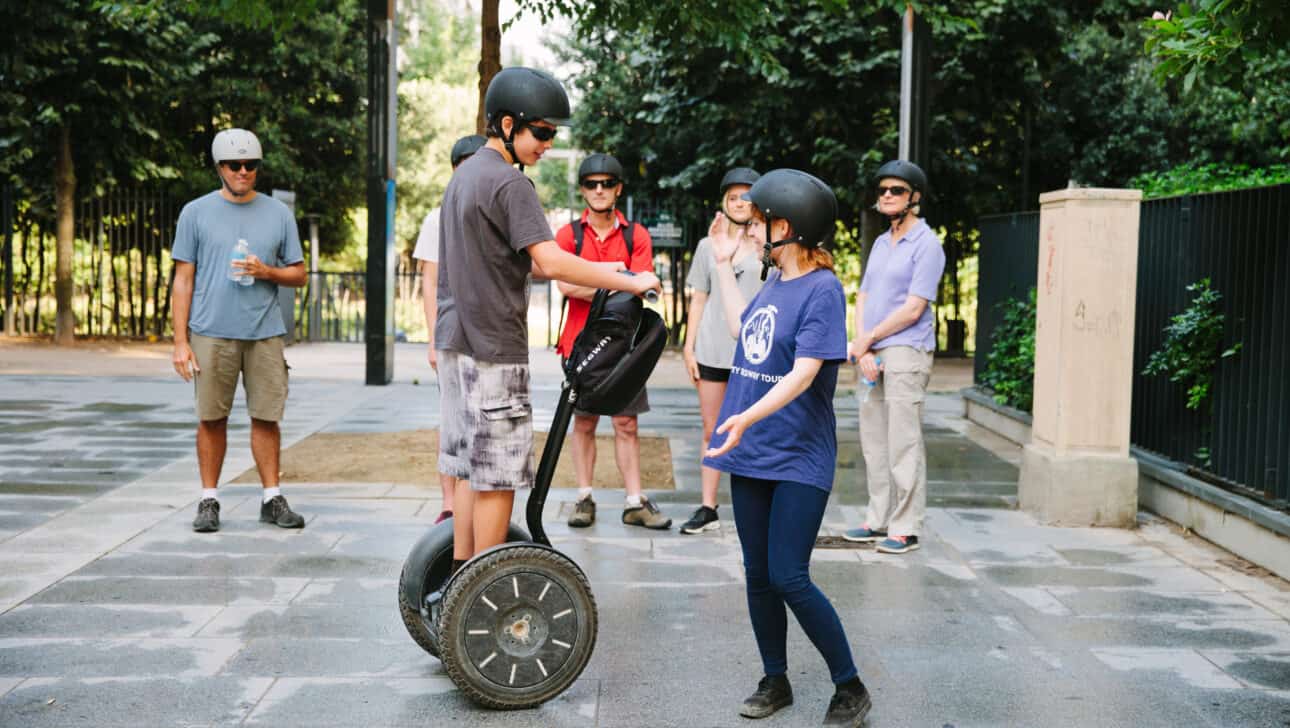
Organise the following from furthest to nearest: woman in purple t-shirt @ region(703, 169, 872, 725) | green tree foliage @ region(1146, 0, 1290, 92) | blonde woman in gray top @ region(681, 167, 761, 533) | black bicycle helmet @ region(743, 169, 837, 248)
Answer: blonde woman in gray top @ region(681, 167, 761, 533), green tree foliage @ region(1146, 0, 1290, 92), black bicycle helmet @ region(743, 169, 837, 248), woman in purple t-shirt @ region(703, 169, 872, 725)

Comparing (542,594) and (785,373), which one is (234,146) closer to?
(542,594)

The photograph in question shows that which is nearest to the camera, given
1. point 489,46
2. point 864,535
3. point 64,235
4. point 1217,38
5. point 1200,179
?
point 1217,38

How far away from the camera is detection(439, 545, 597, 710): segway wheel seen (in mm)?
3979

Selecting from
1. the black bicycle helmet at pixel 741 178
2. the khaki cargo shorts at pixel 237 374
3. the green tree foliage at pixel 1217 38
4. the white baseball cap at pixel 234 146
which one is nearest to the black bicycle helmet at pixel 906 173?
the black bicycle helmet at pixel 741 178

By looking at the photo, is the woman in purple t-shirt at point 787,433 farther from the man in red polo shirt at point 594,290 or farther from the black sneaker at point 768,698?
the man in red polo shirt at point 594,290

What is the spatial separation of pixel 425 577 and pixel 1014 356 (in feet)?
25.3

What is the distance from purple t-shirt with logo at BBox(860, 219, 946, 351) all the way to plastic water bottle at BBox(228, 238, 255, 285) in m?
3.10

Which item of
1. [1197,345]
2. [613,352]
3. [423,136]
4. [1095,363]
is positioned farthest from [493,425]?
[423,136]

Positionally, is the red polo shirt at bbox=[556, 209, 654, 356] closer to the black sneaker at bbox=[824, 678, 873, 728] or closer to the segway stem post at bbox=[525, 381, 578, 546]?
the segway stem post at bbox=[525, 381, 578, 546]

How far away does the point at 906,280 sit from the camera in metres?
6.38

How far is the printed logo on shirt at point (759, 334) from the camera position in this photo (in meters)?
4.07

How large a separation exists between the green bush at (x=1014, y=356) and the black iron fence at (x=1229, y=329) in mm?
1885

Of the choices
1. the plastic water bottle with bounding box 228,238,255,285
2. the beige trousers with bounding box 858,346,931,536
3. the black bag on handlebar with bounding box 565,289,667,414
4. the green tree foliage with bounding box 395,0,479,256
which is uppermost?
the green tree foliage with bounding box 395,0,479,256

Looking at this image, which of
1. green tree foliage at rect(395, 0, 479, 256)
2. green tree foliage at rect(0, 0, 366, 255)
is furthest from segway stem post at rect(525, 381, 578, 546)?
green tree foliage at rect(395, 0, 479, 256)
